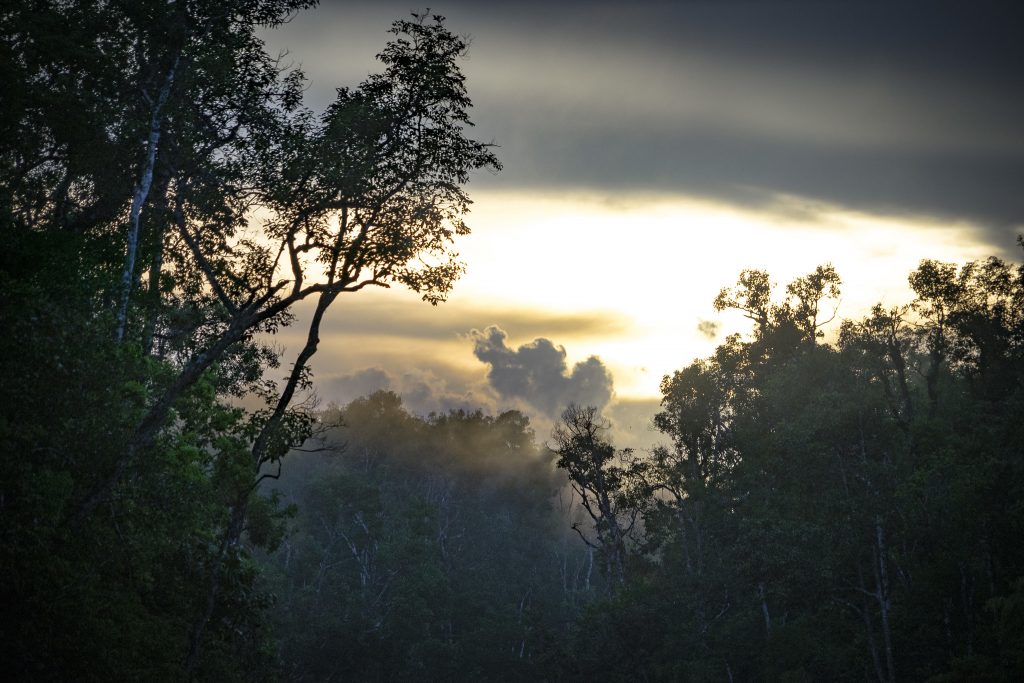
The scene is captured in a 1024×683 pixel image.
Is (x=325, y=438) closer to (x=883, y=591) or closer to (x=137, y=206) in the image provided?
(x=137, y=206)

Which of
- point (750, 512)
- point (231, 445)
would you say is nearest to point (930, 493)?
point (750, 512)

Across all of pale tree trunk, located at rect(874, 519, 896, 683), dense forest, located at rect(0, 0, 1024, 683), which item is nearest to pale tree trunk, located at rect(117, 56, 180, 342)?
dense forest, located at rect(0, 0, 1024, 683)

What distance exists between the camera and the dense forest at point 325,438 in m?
15.3

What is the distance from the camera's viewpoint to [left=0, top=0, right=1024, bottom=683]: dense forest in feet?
50.2

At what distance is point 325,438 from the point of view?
20.3m

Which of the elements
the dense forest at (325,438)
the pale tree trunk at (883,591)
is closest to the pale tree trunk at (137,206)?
the dense forest at (325,438)

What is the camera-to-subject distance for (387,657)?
2188 inches

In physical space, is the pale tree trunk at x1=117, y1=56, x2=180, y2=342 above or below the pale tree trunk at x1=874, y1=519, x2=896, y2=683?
above

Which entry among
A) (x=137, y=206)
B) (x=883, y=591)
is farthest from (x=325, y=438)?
(x=883, y=591)

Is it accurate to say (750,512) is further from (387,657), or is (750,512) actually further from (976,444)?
(387,657)

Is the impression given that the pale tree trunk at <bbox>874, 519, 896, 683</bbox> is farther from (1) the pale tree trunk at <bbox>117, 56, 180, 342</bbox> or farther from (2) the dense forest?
(1) the pale tree trunk at <bbox>117, 56, 180, 342</bbox>

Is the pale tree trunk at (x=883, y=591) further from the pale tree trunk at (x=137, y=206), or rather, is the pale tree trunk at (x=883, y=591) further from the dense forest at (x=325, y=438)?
the pale tree trunk at (x=137, y=206)

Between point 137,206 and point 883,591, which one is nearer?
point 137,206

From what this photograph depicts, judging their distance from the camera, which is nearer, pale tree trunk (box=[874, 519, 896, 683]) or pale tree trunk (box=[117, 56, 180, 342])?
pale tree trunk (box=[117, 56, 180, 342])
